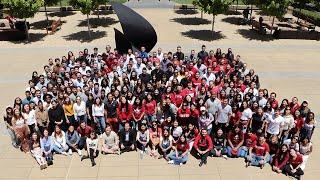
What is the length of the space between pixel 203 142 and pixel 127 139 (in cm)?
240

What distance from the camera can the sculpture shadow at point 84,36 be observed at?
25.0 metres

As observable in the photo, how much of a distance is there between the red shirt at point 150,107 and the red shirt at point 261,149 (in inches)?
136

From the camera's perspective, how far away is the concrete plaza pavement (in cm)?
1072

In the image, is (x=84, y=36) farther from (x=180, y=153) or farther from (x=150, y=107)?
(x=180, y=153)

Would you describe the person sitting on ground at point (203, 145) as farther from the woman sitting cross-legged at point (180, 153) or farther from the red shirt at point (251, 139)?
the red shirt at point (251, 139)

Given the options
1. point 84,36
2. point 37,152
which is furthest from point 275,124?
point 84,36

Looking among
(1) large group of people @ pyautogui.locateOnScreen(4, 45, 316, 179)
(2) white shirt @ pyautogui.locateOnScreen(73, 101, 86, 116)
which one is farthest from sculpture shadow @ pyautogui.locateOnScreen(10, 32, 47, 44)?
(2) white shirt @ pyautogui.locateOnScreen(73, 101, 86, 116)

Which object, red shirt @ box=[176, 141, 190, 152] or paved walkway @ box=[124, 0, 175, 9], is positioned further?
paved walkway @ box=[124, 0, 175, 9]

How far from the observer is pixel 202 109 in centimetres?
1156

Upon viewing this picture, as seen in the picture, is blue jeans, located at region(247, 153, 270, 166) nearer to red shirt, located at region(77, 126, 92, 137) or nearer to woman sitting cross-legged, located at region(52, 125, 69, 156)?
red shirt, located at region(77, 126, 92, 137)

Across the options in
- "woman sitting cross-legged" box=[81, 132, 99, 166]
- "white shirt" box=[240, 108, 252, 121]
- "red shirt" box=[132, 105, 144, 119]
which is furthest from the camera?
"red shirt" box=[132, 105, 144, 119]

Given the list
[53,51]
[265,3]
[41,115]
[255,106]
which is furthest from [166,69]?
[265,3]

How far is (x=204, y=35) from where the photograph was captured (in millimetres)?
26375

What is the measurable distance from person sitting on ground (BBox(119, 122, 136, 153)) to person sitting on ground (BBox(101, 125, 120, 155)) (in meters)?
0.20
